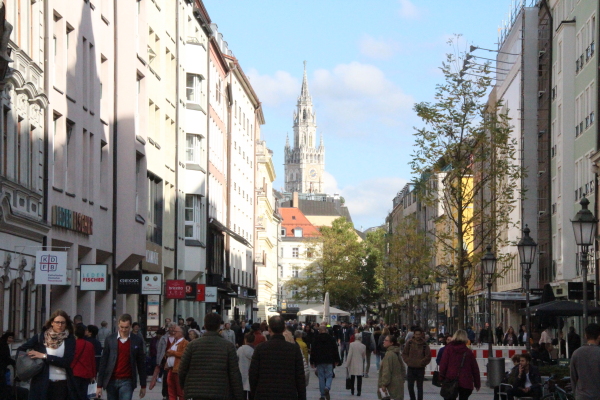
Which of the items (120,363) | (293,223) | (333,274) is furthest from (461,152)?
(293,223)

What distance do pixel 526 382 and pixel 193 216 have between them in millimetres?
35196

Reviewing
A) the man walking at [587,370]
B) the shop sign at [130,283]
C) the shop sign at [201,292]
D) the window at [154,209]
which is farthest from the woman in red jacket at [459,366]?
the shop sign at [201,292]

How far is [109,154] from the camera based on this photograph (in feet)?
117

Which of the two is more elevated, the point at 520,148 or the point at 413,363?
the point at 520,148

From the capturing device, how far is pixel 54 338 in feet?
41.2

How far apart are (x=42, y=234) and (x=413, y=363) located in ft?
34.7

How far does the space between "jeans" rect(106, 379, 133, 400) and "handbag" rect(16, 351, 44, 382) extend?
2.57 meters

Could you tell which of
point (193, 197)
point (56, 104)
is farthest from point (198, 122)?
point (56, 104)

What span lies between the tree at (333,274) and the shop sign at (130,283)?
313 ft

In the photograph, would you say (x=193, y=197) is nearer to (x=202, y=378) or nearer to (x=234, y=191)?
(x=234, y=191)

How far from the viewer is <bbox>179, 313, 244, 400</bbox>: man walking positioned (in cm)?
1173

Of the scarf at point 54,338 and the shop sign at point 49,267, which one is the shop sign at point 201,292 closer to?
the shop sign at point 49,267

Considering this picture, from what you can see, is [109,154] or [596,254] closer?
[109,154]

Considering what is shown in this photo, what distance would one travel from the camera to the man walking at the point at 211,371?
1173 cm
